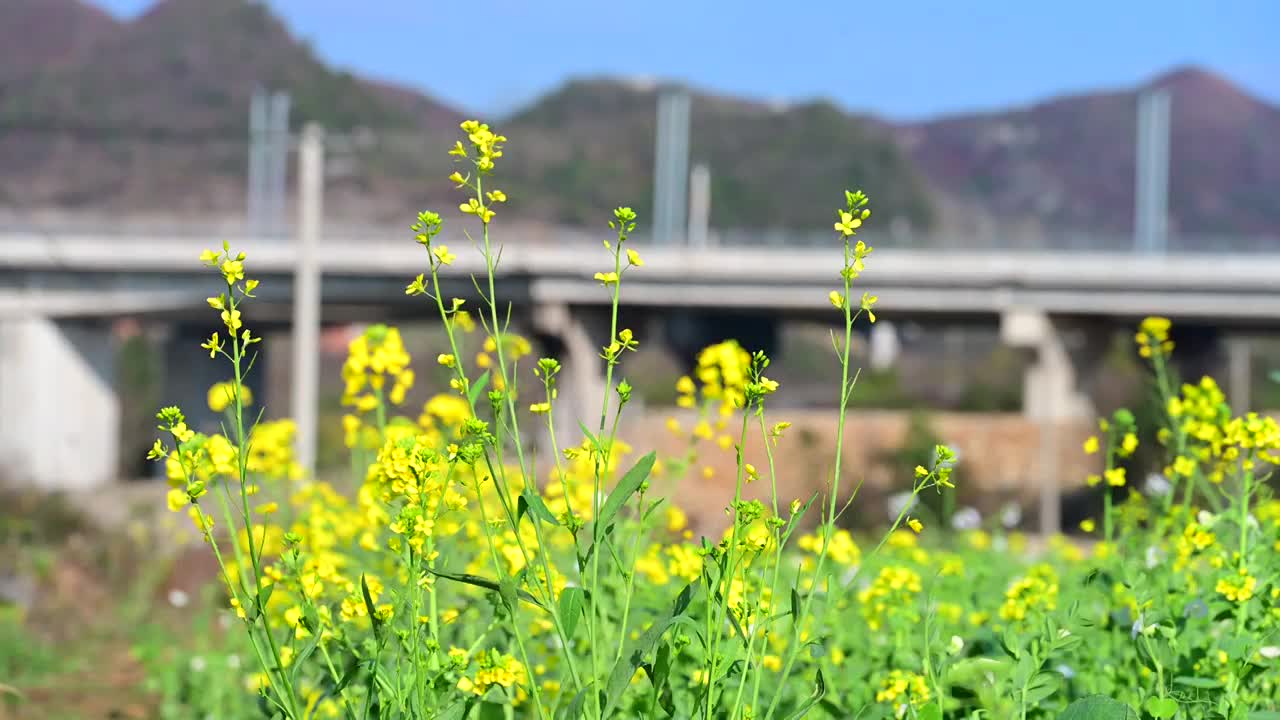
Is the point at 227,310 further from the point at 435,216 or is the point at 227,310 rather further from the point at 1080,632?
the point at 1080,632

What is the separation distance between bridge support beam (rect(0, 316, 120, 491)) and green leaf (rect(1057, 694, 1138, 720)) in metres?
31.4

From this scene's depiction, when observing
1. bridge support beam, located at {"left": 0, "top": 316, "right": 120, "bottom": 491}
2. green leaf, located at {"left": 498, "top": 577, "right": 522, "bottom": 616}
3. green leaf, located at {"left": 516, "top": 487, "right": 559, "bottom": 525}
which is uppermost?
green leaf, located at {"left": 516, "top": 487, "right": 559, "bottom": 525}

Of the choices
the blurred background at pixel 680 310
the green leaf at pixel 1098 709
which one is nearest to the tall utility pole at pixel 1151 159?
the blurred background at pixel 680 310

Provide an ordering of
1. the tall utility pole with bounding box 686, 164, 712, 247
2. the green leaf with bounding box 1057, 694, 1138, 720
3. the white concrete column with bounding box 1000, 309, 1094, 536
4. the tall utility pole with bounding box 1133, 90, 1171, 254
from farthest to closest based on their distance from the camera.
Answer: the tall utility pole with bounding box 686, 164, 712, 247 → the tall utility pole with bounding box 1133, 90, 1171, 254 → the white concrete column with bounding box 1000, 309, 1094, 536 → the green leaf with bounding box 1057, 694, 1138, 720

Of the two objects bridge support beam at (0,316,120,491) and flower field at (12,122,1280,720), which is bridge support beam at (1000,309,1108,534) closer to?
bridge support beam at (0,316,120,491)

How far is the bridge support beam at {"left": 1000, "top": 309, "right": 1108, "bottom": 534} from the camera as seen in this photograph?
28.8 meters

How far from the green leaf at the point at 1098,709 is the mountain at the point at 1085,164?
527 ft

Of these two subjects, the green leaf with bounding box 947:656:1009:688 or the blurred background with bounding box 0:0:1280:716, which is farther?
the blurred background with bounding box 0:0:1280:716

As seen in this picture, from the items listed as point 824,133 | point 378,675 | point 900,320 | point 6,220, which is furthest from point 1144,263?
point 824,133

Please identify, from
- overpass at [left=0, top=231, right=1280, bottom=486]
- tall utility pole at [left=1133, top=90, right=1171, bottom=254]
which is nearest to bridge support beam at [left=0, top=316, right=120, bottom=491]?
overpass at [left=0, top=231, right=1280, bottom=486]

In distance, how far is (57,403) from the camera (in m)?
33.2

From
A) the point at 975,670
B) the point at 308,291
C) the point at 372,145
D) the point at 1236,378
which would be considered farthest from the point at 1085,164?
the point at 975,670

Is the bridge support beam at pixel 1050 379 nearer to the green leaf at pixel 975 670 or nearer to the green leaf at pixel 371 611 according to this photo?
the green leaf at pixel 975 670

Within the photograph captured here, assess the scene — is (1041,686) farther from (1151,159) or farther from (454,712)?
(1151,159)
